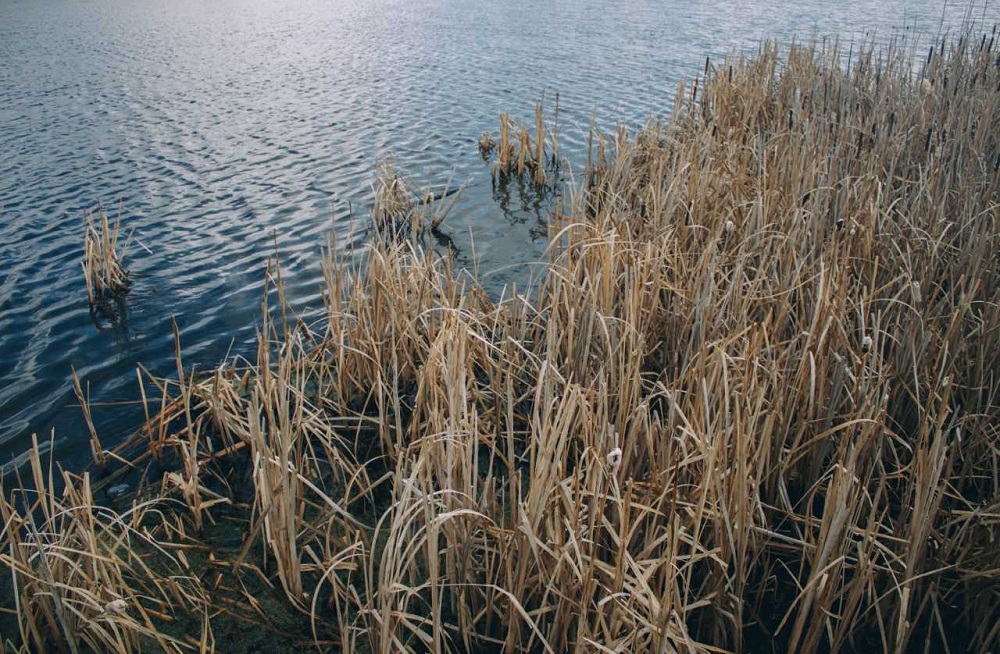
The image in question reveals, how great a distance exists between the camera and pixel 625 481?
2.86m

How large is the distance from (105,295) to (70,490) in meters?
4.11

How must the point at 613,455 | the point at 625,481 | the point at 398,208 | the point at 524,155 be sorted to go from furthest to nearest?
1. the point at 524,155
2. the point at 398,208
3. the point at 625,481
4. the point at 613,455

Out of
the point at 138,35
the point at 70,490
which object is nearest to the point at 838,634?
the point at 70,490

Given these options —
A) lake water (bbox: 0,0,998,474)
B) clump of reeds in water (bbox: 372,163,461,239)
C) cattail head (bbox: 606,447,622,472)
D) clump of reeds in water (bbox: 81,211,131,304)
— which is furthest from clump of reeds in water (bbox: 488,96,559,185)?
cattail head (bbox: 606,447,622,472)

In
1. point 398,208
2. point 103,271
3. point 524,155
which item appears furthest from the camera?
point 524,155

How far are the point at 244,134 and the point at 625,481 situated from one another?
10359mm

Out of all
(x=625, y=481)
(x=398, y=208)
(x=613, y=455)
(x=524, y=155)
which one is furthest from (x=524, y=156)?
(x=613, y=455)

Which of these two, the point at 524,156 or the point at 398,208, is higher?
the point at 524,156

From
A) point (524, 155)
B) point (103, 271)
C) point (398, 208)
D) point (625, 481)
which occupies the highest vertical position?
point (524, 155)

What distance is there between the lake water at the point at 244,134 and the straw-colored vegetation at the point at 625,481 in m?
1.20

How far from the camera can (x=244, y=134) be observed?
440 inches

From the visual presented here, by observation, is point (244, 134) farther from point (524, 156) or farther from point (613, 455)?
point (613, 455)

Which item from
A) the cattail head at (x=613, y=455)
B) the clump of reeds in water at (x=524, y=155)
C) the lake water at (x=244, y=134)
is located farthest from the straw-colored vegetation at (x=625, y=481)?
the clump of reeds in water at (x=524, y=155)

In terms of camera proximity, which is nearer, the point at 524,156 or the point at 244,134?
the point at 524,156
